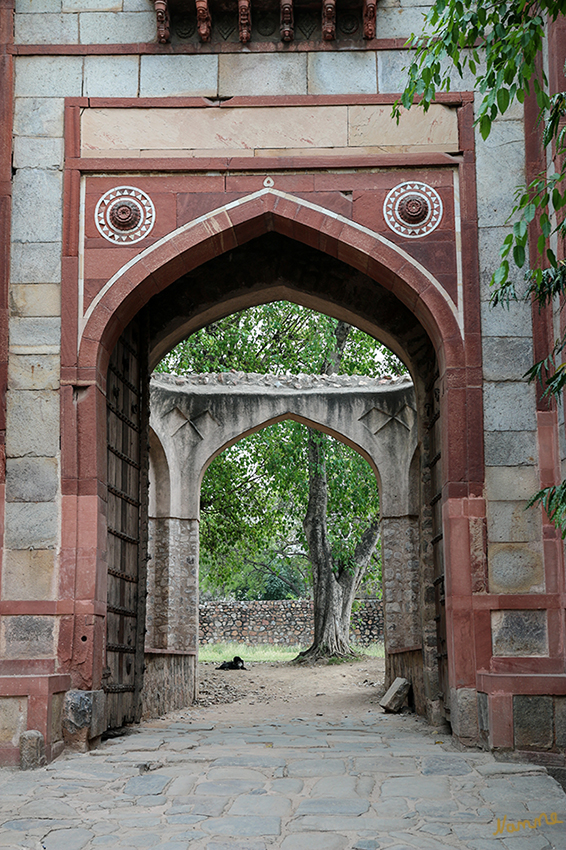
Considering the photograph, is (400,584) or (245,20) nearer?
(245,20)

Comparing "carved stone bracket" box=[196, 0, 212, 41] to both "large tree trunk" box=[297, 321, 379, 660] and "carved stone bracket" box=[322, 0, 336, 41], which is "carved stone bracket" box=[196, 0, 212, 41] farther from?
"large tree trunk" box=[297, 321, 379, 660]

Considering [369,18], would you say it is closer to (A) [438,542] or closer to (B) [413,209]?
(B) [413,209]

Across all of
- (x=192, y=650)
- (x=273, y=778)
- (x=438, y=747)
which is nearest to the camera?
(x=273, y=778)

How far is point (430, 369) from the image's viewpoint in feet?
24.1

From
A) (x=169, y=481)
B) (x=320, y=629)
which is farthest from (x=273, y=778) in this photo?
(x=320, y=629)

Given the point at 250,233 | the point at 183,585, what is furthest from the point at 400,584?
the point at 250,233

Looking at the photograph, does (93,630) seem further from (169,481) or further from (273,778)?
(169,481)

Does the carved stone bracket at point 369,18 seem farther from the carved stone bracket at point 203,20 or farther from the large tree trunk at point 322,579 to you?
the large tree trunk at point 322,579

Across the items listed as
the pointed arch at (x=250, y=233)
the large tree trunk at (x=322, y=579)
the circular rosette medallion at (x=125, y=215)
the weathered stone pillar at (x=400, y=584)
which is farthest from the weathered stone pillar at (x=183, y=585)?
the circular rosette medallion at (x=125, y=215)

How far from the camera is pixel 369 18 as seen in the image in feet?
20.2

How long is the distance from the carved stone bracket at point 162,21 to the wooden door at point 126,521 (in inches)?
82.9

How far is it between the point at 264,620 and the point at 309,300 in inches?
576

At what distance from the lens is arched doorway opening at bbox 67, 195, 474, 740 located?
5.92 meters

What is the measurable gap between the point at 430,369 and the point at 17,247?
331 centimetres
